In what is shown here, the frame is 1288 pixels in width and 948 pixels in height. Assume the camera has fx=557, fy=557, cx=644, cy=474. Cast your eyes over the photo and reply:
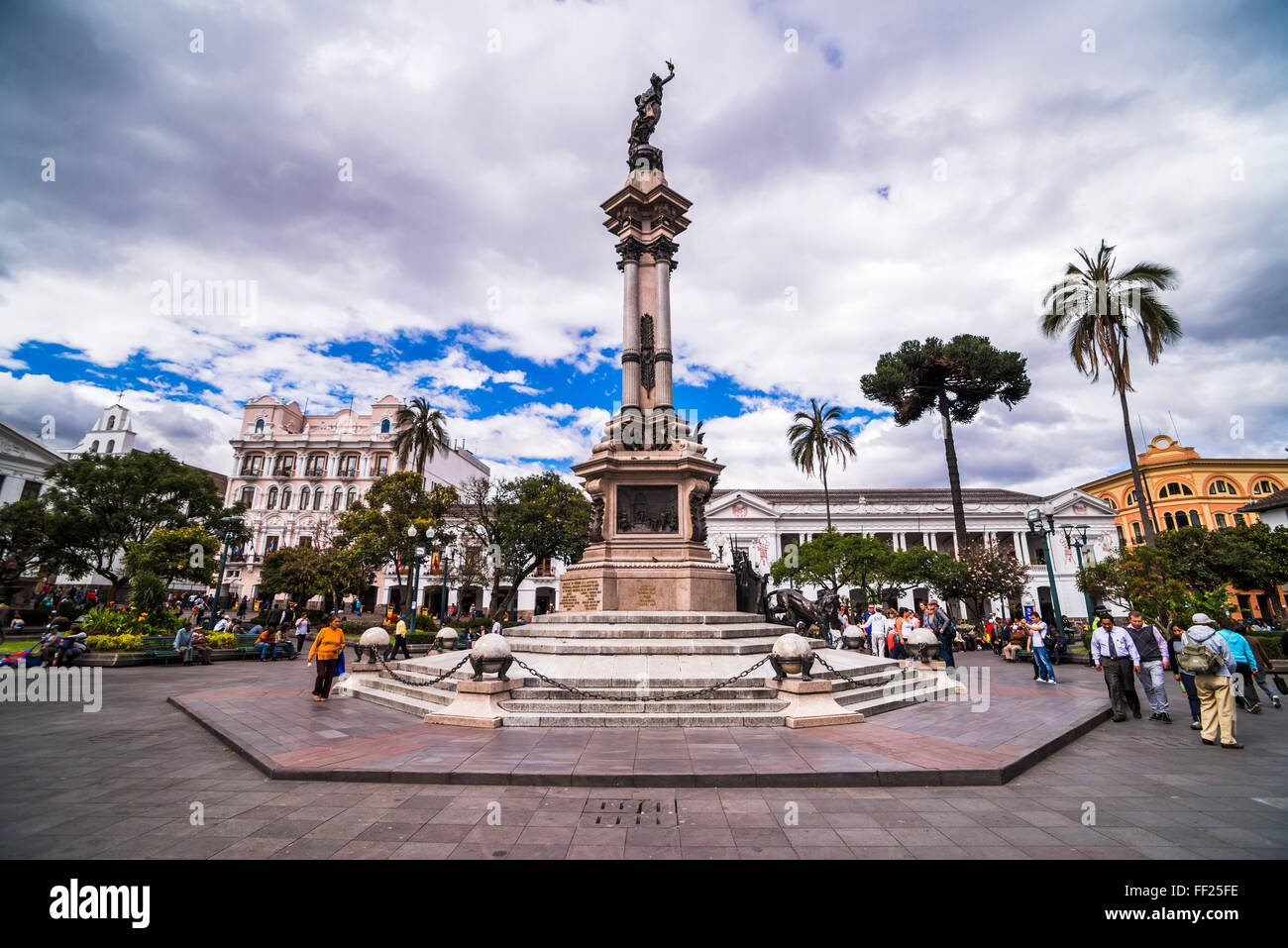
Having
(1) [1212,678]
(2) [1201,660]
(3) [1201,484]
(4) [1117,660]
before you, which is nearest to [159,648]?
(4) [1117,660]

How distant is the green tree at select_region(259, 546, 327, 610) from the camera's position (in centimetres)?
3922

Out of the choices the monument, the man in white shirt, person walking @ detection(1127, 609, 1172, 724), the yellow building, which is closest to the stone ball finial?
the monument

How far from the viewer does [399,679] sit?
1112 cm

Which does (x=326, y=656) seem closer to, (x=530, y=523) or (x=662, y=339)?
(x=662, y=339)

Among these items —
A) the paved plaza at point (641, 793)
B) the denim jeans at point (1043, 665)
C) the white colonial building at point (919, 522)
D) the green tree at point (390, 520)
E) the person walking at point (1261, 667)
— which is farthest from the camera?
the white colonial building at point (919, 522)

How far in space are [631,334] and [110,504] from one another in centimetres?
4093

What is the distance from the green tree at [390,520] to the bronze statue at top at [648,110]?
26.4 metres

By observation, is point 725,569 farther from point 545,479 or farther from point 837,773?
point 545,479

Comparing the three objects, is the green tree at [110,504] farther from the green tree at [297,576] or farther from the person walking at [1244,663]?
the person walking at [1244,663]

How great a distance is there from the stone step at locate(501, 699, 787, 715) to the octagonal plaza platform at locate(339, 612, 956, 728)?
0.02m

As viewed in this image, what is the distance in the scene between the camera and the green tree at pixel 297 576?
39219 millimetres

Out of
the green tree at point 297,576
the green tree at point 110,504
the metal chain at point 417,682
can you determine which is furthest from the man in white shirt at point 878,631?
the green tree at point 110,504
